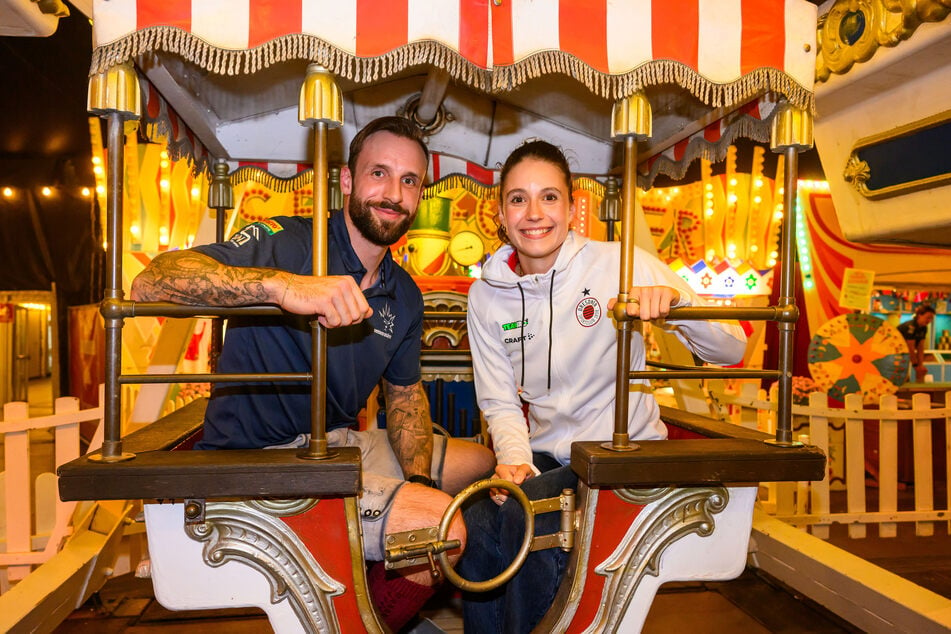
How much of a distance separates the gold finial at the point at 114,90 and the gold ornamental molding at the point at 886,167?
232 cm

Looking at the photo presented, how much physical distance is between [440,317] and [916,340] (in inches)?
287

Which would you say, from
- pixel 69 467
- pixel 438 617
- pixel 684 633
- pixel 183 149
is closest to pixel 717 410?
pixel 684 633

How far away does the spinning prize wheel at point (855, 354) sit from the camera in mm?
5820

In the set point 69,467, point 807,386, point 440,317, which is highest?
point 440,317

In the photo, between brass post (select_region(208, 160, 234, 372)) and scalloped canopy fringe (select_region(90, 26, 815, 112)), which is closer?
scalloped canopy fringe (select_region(90, 26, 815, 112))

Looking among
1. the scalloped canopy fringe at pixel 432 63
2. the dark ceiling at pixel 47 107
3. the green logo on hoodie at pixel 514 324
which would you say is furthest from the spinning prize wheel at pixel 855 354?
the dark ceiling at pixel 47 107

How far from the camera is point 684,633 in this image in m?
2.48

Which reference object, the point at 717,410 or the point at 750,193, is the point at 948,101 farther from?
the point at 750,193

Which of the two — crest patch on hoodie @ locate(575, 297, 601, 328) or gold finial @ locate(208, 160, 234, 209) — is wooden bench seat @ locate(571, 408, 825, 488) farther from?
gold finial @ locate(208, 160, 234, 209)

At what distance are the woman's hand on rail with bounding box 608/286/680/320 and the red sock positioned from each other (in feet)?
3.15

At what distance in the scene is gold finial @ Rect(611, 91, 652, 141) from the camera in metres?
1.53

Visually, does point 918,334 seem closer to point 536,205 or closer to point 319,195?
point 536,205

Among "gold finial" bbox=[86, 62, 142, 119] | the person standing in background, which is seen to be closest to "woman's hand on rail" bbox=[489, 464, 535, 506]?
"gold finial" bbox=[86, 62, 142, 119]

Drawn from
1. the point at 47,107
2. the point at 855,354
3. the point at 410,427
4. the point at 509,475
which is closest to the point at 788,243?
the point at 509,475
